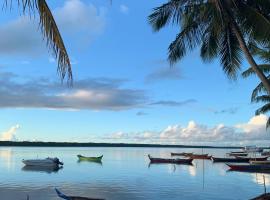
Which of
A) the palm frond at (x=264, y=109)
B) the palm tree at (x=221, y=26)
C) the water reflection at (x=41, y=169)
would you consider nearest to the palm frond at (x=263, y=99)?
the palm frond at (x=264, y=109)

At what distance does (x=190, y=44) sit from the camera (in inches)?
863

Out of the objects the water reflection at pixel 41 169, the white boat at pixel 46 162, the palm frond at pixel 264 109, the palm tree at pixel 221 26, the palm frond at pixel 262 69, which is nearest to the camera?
the palm tree at pixel 221 26

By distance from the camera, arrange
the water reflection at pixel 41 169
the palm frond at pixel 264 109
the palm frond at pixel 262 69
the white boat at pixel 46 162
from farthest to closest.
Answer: the white boat at pixel 46 162, the water reflection at pixel 41 169, the palm frond at pixel 264 109, the palm frond at pixel 262 69

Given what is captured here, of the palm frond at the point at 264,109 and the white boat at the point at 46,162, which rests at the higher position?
the palm frond at the point at 264,109

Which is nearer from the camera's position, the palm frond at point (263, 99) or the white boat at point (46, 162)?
the palm frond at point (263, 99)

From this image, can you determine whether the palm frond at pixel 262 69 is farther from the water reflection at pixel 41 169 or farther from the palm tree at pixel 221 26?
the water reflection at pixel 41 169

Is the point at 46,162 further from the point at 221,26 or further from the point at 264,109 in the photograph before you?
the point at 221,26

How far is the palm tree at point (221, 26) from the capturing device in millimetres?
18984

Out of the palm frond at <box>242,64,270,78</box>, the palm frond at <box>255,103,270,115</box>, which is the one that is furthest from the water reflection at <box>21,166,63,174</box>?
the palm frond at <box>242,64,270,78</box>

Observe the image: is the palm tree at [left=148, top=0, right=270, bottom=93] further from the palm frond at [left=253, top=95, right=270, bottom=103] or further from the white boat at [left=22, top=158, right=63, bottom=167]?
the white boat at [left=22, top=158, right=63, bottom=167]

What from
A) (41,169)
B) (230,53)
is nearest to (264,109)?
(230,53)

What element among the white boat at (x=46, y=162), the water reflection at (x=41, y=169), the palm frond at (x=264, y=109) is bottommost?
the water reflection at (x=41, y=169)

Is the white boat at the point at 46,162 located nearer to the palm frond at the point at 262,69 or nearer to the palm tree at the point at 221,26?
the palm frond at the point at 262,69

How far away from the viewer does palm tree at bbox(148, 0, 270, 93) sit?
62.3 feet
